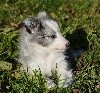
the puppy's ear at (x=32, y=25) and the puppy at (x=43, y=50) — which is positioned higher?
the puppy's ear at (x=32, y=25)

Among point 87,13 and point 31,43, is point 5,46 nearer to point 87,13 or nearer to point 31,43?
point 31,43

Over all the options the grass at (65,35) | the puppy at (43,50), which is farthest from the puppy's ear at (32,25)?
the grass at (65,35)

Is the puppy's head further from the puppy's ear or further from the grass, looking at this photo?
the grass

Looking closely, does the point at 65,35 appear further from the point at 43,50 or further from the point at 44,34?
the point at 43,50

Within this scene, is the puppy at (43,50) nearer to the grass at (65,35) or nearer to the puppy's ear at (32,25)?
the puppy's ear at (32,25)

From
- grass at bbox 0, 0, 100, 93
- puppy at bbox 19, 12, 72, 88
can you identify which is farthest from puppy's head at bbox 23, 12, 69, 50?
grass at bbox 0, 0, 100, 93

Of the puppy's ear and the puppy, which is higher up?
the puppy's ear
